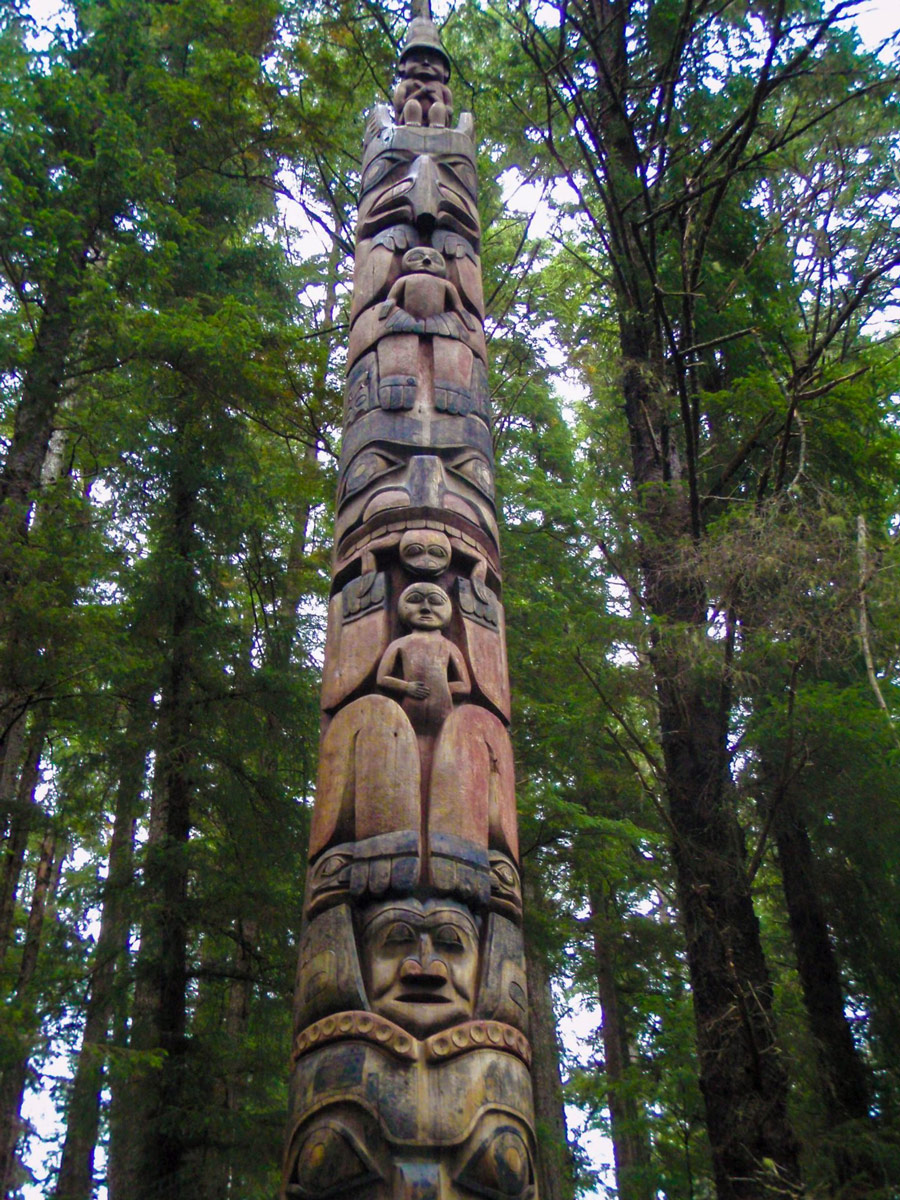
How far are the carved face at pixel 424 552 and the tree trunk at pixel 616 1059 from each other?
4.52m

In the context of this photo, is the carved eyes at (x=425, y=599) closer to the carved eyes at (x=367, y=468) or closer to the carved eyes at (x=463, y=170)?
the carved eyes at (x=367, y=468)

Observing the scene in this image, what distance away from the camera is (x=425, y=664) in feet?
16.2

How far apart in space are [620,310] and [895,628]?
3.55m

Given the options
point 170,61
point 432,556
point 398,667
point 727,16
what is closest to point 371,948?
point 398,667

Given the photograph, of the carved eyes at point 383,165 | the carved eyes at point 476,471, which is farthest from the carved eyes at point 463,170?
the carved eyes at point 476,471

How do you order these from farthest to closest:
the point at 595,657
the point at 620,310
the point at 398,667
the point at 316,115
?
the point at 316,115 < the point at 620,310 < the point at 595,657 < the point at 398,667

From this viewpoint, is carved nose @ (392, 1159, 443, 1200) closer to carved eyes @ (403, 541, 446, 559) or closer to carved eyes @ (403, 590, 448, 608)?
carved eyes @ (403, 590, 448, 608)

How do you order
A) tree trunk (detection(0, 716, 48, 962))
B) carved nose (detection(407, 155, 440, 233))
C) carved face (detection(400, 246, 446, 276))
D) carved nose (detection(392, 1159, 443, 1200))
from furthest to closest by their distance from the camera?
carved nose (detection(407, 155, 440, 233)), carved face (detection(400, 246, 446, 276)), tree trunk (detection(0, 716, 48, 962)), carved nose (detection(392, 1159, 443, 1200))

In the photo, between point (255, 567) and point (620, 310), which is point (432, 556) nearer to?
point (620, 310)

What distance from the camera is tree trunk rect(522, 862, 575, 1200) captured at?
8250 millimetres

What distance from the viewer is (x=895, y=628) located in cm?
545

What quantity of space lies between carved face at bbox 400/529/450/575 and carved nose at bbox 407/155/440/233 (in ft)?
10.1

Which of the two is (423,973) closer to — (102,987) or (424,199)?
(102,987)

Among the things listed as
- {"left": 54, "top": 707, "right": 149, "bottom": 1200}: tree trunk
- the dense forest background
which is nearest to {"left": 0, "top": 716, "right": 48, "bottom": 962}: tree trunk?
the dense forest background
